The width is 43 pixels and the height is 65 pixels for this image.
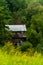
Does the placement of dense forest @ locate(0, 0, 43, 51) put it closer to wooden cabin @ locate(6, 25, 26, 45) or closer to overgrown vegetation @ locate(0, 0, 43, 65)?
overgrown vegetation @ locate(0, 0, 43, 65)

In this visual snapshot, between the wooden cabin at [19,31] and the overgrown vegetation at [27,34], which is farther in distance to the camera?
the wooden cabin at [19,31]

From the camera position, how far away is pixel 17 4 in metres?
58.8

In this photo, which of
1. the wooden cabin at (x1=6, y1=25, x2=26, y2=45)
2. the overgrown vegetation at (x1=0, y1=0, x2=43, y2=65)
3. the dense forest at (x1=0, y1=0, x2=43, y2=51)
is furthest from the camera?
the wooden cabin at (x1=6, y1=25, x2=26, y2=45)

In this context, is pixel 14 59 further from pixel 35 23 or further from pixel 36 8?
pixel 36 8

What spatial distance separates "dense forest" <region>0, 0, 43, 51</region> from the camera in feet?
87.7

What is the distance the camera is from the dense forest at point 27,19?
87.7 ft

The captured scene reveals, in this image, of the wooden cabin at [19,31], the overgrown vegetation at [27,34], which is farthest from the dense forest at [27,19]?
the wooden cabin at [19,31]

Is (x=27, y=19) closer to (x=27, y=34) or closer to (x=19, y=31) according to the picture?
(x=19, y=31)

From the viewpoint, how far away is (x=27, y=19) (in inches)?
1825

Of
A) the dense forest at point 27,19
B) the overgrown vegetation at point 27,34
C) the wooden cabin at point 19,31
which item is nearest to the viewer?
the overgrown vegetation at point 27,34

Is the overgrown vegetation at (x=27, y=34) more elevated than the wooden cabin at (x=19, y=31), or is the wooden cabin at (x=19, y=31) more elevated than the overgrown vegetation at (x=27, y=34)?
Answer: the overgrown vegetation at (x=27, y=34)

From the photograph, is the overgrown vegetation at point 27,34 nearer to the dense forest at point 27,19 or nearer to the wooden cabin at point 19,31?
the dense forest at point 27,19

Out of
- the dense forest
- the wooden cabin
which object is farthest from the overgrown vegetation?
the wooden cabin

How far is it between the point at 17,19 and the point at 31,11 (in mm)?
5449
